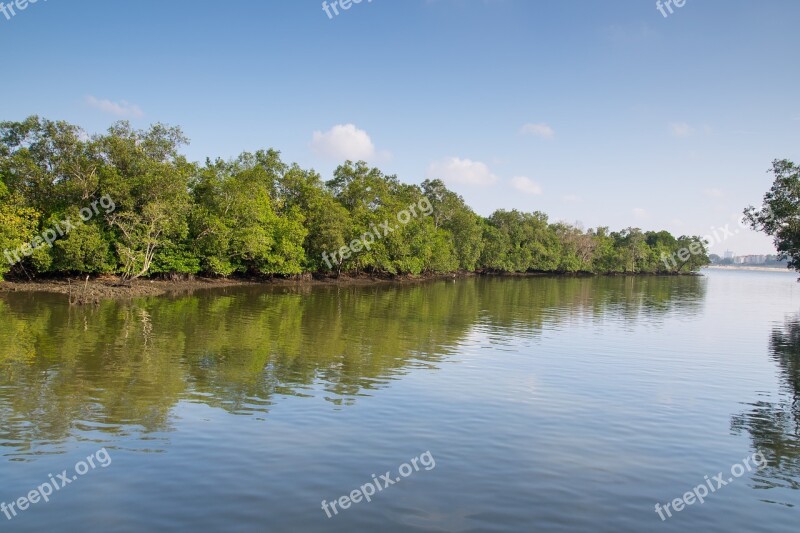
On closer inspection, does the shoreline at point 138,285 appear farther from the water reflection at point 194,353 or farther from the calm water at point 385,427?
the calm water at point 385,427

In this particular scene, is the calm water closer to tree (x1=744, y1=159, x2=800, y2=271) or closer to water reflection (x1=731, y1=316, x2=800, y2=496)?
water reflection (x1=731, y1=316, x2=800, y2=496)

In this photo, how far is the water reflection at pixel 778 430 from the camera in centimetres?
1125

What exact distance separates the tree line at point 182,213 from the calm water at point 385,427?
18735mm

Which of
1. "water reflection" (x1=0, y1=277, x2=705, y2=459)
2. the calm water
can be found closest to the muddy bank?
"water reflection" (x1=0, y1=277, x2=705, y2=459)

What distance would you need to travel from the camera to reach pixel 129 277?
4894cm

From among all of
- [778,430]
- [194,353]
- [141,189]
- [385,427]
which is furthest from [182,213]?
[778,430]

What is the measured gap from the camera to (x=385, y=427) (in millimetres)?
13125

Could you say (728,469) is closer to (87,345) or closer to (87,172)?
(87,345)

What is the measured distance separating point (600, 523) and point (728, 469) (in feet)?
15.1

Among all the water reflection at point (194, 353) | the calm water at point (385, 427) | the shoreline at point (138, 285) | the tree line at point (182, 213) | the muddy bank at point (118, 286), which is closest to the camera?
the calm water at point (385, 427)

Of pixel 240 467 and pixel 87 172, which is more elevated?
pixel 87 172

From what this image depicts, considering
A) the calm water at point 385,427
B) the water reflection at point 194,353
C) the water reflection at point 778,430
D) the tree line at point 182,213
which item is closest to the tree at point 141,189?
the tree line at point 182,213

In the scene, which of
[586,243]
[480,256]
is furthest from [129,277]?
[586,243]

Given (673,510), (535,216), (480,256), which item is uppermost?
(535,216)
